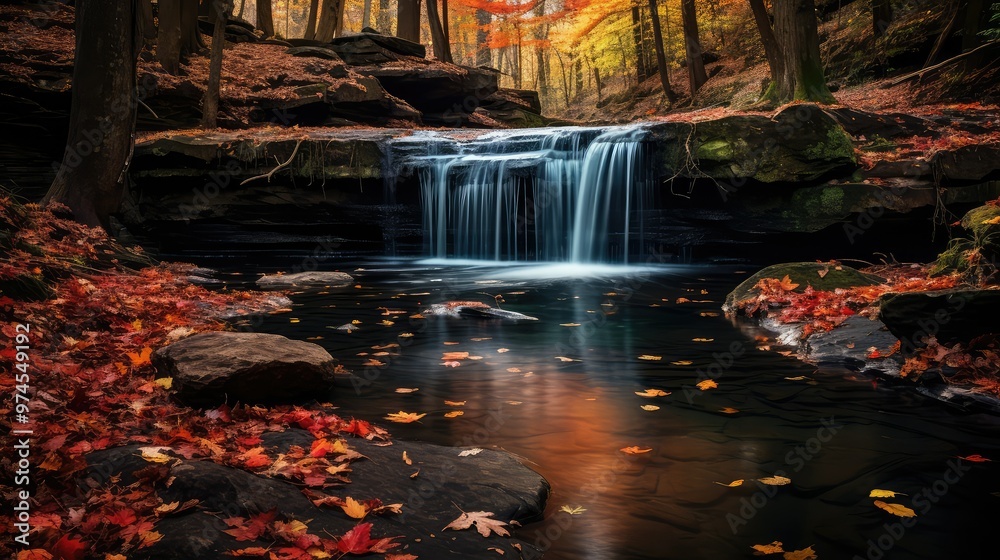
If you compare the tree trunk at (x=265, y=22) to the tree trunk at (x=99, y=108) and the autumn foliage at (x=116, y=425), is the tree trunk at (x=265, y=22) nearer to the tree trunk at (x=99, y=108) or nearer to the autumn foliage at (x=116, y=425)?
the tree trunk at (x=99, y=108)

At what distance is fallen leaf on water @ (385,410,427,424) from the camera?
15.5ft

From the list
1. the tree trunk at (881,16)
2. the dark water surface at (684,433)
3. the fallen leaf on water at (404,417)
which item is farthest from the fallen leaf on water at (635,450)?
the tree trunk at (881,16)

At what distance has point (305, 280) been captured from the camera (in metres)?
11.4

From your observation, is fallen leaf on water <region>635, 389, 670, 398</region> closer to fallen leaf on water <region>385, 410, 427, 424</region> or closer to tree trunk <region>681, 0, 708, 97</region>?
fallen leaf on water <region>385, 410, 427, 424</region>

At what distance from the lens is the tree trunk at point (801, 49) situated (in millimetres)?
14164

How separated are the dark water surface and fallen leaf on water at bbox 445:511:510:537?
16cm

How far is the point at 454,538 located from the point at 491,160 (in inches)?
503

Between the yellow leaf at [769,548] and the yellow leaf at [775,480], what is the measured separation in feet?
2.12

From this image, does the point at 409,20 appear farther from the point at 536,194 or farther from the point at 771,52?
the point at 771,52

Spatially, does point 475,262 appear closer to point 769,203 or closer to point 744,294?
point 769,203

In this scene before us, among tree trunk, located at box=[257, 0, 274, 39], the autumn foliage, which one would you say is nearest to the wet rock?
the autumn foliage

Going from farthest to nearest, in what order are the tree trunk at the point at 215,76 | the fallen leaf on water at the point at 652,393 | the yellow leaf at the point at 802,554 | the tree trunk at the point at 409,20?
1. the tree trunk at the point at 409,20
2. the tree trunk at the point at 215,76
3. the fallen leaf on water at the point at 652,393
4. the yellow leaf at the point at 802,554

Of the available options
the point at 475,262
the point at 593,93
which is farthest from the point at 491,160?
the point at 593,93

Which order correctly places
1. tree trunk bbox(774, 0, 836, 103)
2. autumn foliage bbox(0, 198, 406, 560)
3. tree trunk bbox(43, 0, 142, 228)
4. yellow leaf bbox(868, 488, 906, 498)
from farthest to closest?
tree trunk bbox(774, 0, 836, 103) < tree trunk bbox(43, 0, 142, 228) < yellow leaf bbox(868, 488, 906, 498) < autumn foliage bbox(0, 198, 406, 560)
